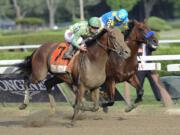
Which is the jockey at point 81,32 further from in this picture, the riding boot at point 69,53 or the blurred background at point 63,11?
the blurred background at point 63,11

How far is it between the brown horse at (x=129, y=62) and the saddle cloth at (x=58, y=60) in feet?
2.65

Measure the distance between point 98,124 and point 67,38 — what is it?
A: 1626 millimetres

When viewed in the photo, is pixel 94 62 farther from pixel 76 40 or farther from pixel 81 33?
pixel 81 33

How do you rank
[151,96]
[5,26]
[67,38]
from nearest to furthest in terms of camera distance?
1. [67,38]
2. [151,96]
3. [5,26]

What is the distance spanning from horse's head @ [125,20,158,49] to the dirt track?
1.26 metres

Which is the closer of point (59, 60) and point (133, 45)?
point (59, 60)

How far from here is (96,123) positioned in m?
8.52

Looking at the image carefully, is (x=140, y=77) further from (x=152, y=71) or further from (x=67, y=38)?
(x=67, y=38)

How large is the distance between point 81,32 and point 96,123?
4.70 feet

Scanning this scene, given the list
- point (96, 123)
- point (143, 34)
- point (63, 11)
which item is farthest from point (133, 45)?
point (63, 11)

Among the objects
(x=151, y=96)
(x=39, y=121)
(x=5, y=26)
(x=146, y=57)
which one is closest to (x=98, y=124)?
(x=39, y=121)

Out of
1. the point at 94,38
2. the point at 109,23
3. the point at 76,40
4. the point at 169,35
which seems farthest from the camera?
the point at 169,35

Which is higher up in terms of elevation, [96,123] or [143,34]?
[143,34]

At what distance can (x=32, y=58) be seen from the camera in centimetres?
962
